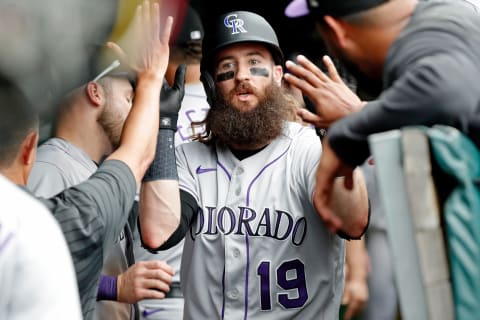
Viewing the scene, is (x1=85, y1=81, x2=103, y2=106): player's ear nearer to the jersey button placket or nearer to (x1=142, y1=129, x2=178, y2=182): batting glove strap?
(x1=142, y1=129, x2=178, y2=182): batting glove strap

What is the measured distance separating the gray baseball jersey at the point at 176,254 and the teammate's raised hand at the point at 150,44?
1.28 meters

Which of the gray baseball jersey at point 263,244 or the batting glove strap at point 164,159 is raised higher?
the batting glove strap at point 164,159

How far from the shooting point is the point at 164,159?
364 cm

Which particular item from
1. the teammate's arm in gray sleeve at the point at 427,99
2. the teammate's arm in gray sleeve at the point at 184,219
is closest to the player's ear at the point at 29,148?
the teammate's arm in gray sleeve at the point at 427,99

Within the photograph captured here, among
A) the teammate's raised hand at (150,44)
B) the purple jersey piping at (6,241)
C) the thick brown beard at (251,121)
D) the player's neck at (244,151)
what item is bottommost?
the player's neck at (244,151)

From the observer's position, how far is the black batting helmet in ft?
12.9

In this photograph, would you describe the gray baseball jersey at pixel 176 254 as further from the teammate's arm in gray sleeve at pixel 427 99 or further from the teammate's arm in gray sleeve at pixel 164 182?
the teammate's arm in gray sleeve at pixel 427 99

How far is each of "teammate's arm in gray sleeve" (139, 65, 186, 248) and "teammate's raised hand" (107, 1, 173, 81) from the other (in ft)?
1.86

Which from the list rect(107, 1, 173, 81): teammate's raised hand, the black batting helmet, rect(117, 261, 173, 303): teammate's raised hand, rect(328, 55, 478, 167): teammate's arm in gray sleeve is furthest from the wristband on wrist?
rect(328, 55, 478, 167): teammate's arm in gray sleeve

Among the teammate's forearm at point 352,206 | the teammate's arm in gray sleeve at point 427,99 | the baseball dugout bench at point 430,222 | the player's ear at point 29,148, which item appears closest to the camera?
the baseball dugout bench at point 430,222

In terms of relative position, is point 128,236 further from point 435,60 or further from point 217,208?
point 435,60

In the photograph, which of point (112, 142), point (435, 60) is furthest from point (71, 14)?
point (435, 60)

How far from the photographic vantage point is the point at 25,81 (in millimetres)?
2385

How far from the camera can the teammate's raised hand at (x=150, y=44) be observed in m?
2.97
